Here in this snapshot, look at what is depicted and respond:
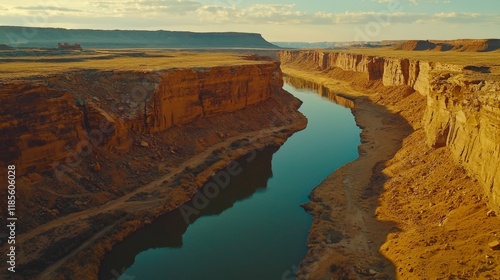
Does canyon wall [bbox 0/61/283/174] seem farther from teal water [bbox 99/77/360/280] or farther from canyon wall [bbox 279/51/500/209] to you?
canyon wall [bbox 279/51/500/209]

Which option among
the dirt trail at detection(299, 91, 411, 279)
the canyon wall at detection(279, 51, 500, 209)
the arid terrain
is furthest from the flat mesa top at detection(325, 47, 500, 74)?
the arid terrain

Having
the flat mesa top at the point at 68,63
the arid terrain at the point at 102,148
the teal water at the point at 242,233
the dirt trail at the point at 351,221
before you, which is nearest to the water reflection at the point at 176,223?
the teal water at the point at 242,233

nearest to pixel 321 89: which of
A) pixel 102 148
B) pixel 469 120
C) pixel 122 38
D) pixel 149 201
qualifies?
pixel 469 120

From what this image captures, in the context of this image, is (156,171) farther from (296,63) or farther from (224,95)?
(296,63)

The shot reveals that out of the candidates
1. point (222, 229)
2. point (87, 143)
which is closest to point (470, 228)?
point (222, 229)

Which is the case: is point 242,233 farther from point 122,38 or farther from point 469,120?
point 122,38
